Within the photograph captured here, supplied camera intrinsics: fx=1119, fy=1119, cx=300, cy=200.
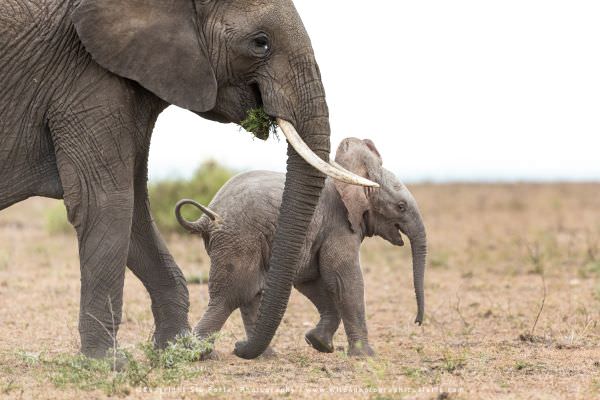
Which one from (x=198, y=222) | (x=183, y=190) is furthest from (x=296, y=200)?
(x=183, y=190)

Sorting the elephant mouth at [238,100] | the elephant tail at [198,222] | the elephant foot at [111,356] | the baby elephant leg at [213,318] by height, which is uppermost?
the elephant mouth at [238,100]

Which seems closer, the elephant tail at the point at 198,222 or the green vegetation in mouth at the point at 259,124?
the green vegetation in mouth at the point at 259,124

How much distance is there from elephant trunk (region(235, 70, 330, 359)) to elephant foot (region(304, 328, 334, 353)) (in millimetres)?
1291

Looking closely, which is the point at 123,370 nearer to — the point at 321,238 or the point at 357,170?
the point at 321,238

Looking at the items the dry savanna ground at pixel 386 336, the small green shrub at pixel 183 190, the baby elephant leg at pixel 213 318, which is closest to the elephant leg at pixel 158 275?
the baby elephant leg at pixel 213 318

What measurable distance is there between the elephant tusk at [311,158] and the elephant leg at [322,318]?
1.90 meters

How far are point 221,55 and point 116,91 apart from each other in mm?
720

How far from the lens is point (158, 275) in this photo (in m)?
8.41

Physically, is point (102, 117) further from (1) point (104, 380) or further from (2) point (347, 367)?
(2) point (347, 367)

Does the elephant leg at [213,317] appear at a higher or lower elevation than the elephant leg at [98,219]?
lower

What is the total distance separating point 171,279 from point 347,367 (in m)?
1.51

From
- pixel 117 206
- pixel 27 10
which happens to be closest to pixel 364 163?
pixel 117 206

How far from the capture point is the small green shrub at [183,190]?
68.2 ft

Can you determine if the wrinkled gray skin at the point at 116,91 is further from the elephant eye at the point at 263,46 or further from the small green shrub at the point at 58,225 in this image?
the small green shrub at the point at 58,225
